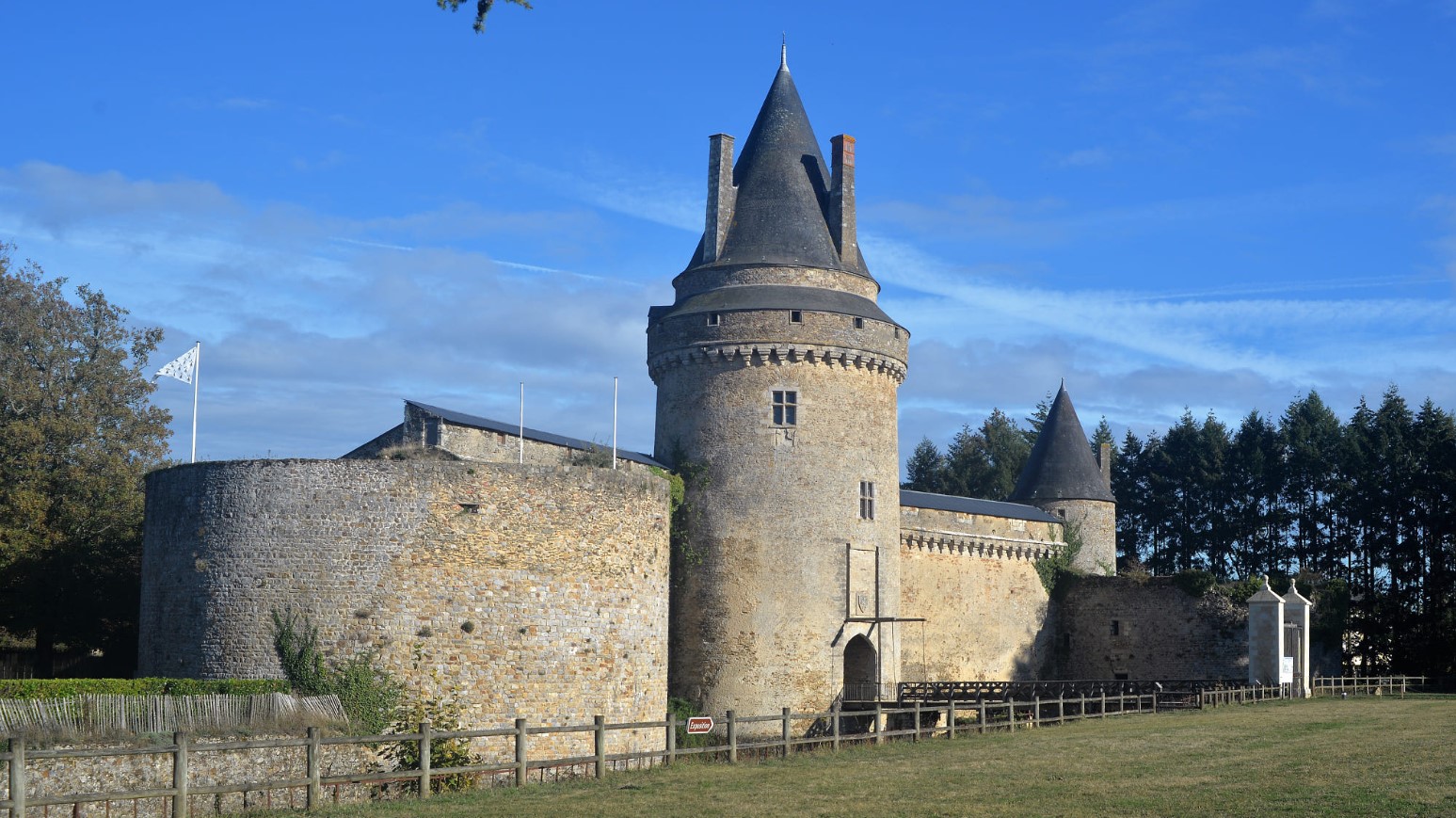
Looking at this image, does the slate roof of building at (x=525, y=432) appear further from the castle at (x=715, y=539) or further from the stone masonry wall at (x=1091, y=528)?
the stone masonry wall at (x=1091, y=528)


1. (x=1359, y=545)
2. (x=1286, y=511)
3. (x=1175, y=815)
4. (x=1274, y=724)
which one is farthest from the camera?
(x=1286, y=511)

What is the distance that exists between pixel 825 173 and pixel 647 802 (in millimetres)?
23904

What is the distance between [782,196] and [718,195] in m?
1.52

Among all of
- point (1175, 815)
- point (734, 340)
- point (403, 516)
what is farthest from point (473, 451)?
point (1175, 815)

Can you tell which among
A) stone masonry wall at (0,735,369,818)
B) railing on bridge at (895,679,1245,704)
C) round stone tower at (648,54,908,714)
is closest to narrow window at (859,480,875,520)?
round stone tower at (648,54,908,714)

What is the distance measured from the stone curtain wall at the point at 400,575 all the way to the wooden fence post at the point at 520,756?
7.18 m

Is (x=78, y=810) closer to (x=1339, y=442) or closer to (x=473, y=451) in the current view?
(x=473, y=451)

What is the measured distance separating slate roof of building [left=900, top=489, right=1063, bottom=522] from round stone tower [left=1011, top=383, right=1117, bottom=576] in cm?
96

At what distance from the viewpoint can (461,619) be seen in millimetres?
25078

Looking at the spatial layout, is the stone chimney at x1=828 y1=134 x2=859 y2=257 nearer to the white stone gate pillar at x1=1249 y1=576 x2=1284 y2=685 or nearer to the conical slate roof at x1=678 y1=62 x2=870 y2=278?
the conical slate roof at x1=678 y1=62 x2=870 y2=278

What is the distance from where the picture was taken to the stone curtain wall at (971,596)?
1496 inches

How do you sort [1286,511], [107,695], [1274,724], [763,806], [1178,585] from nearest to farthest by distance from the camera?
[763,806] < [107,695] < [1274,724] < [1178,585] < [1286,511]

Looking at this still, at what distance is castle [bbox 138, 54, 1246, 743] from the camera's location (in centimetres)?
2491

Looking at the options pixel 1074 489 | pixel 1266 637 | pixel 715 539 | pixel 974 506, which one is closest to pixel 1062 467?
pixel 1074 489
